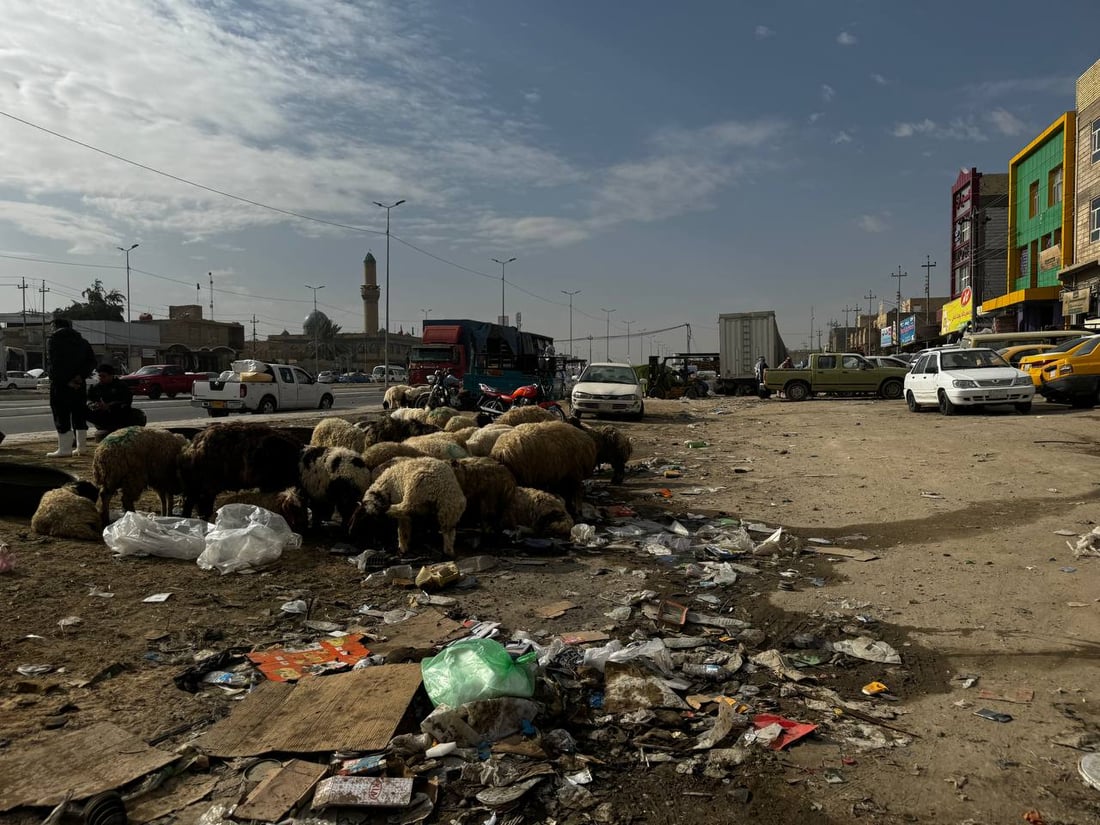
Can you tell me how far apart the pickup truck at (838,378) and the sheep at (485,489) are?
22.7 m

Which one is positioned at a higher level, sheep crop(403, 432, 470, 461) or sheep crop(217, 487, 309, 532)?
sheep crop(403, 432, 470, 461)

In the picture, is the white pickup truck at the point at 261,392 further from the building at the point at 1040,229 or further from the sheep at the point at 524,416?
the building at the point at 1040,229

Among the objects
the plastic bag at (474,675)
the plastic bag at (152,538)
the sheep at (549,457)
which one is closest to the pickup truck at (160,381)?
the sheep at (549,457)

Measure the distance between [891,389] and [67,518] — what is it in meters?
26.0

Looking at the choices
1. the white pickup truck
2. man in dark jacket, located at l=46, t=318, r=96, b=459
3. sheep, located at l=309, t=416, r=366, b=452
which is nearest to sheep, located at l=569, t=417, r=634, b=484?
sheep, located at l=309, t=416, r=366, b=452

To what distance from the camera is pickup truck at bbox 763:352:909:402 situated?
86.2 ft

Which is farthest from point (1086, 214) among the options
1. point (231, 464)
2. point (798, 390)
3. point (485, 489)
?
point (231, 464)

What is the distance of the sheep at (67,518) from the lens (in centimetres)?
607

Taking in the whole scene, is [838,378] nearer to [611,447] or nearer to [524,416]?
[611,447]

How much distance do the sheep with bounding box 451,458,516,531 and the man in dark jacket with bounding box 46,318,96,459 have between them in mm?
6240

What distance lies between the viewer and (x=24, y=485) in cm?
680

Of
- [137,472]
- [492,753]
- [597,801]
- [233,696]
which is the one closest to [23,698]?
[233,696]

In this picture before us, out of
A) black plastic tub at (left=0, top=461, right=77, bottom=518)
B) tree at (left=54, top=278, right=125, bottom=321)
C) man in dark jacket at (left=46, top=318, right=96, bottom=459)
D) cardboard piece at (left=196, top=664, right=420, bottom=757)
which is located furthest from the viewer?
tree at (left=54, top=278, right=125, bottom=321)

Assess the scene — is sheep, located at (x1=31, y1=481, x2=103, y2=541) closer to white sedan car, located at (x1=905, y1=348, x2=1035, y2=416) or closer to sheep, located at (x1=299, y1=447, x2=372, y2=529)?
sheep, located at (x1=299, y1=447, x2=372, y2=529)
